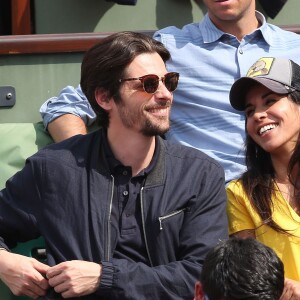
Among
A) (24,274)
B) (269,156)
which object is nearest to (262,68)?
(269,156)

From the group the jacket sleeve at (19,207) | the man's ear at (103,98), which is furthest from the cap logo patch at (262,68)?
the jacket sleeve at (19,207)

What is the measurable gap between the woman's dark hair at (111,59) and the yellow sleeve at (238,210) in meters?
0.56

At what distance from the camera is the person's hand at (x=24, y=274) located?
3062 millimetres

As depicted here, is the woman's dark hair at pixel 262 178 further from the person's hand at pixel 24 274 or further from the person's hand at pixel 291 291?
the person's hand at pixel 24 274

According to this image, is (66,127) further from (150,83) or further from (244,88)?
(244,88)

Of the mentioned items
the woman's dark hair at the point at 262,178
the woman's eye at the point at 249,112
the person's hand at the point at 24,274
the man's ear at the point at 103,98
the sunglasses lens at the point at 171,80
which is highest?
the sunglasses lens at the point at 171,80

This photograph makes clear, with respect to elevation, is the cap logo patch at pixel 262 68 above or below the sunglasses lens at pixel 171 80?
above

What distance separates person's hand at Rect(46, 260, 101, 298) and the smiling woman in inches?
23.5

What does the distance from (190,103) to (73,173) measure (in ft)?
2.58

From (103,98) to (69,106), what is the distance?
436mm

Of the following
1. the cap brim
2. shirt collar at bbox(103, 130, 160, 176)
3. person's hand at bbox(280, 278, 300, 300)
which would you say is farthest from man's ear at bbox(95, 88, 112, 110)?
person's hand at bbox(280, 278, 300, 300)

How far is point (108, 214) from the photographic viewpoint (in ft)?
10.2

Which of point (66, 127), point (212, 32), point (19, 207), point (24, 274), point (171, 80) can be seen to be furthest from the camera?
point (212, 32)

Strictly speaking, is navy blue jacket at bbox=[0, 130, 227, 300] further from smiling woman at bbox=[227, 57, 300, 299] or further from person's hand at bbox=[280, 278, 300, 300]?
person's hand at bbox=[280, 278, 300, 300]
